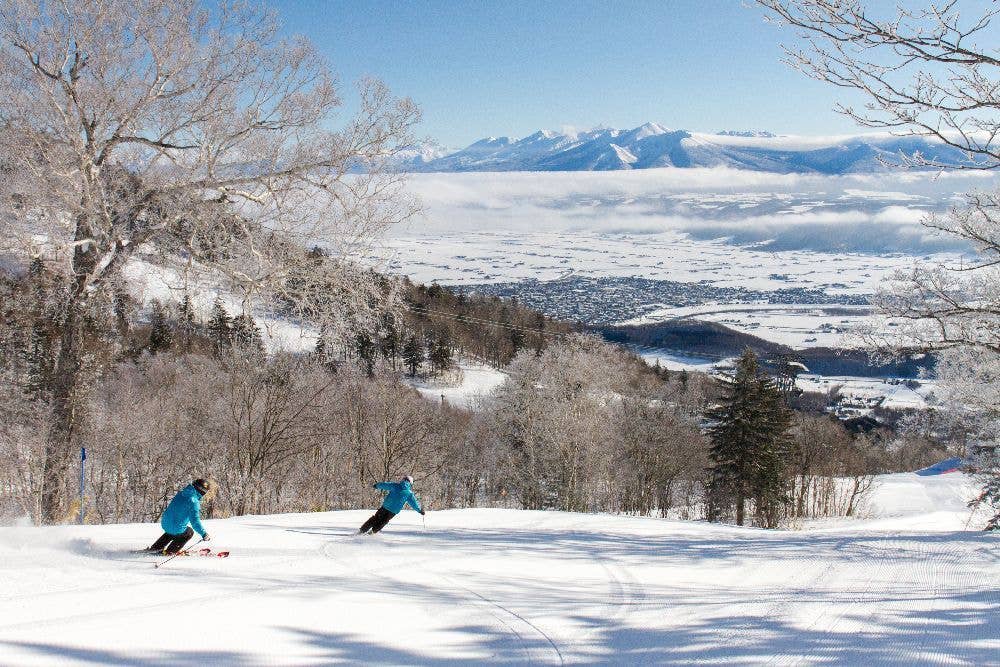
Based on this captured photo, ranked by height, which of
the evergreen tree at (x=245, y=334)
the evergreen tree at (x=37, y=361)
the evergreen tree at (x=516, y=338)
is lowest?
the evergreen tree at (x=516, y=338)

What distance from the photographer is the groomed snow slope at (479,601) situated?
4.46m

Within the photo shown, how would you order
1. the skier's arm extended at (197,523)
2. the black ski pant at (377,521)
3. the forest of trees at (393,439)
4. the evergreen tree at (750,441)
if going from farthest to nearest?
the evergreen tree at (750,441) < the forest of trees at (393,439) < the black ski pant at (377,521) < the skier's arm extended at (197,523)

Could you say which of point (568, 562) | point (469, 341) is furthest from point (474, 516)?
point (469, 341)

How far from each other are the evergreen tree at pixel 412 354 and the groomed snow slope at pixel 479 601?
73.6m

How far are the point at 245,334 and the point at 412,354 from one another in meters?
73.0

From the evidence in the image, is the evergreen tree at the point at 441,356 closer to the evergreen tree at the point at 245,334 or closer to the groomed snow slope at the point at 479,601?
the evergreen tree at the point at 245,334

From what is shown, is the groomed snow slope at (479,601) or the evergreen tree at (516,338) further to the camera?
the evergreen tree at (516,338)

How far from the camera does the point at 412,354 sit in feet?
274

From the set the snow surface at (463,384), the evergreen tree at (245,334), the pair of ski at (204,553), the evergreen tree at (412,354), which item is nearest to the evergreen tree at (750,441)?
the evergreen tree at (245,334)

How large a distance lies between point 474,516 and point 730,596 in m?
6.79

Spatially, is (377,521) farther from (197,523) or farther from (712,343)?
(712,343)

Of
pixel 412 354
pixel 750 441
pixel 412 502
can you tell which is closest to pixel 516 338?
pixel 412 354

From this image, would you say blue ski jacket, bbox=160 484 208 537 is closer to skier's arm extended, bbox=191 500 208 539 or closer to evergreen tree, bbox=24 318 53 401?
skier's arm extended, bbox=191 500 208 539

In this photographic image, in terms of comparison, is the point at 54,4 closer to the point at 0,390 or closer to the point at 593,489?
the point at 0,390
